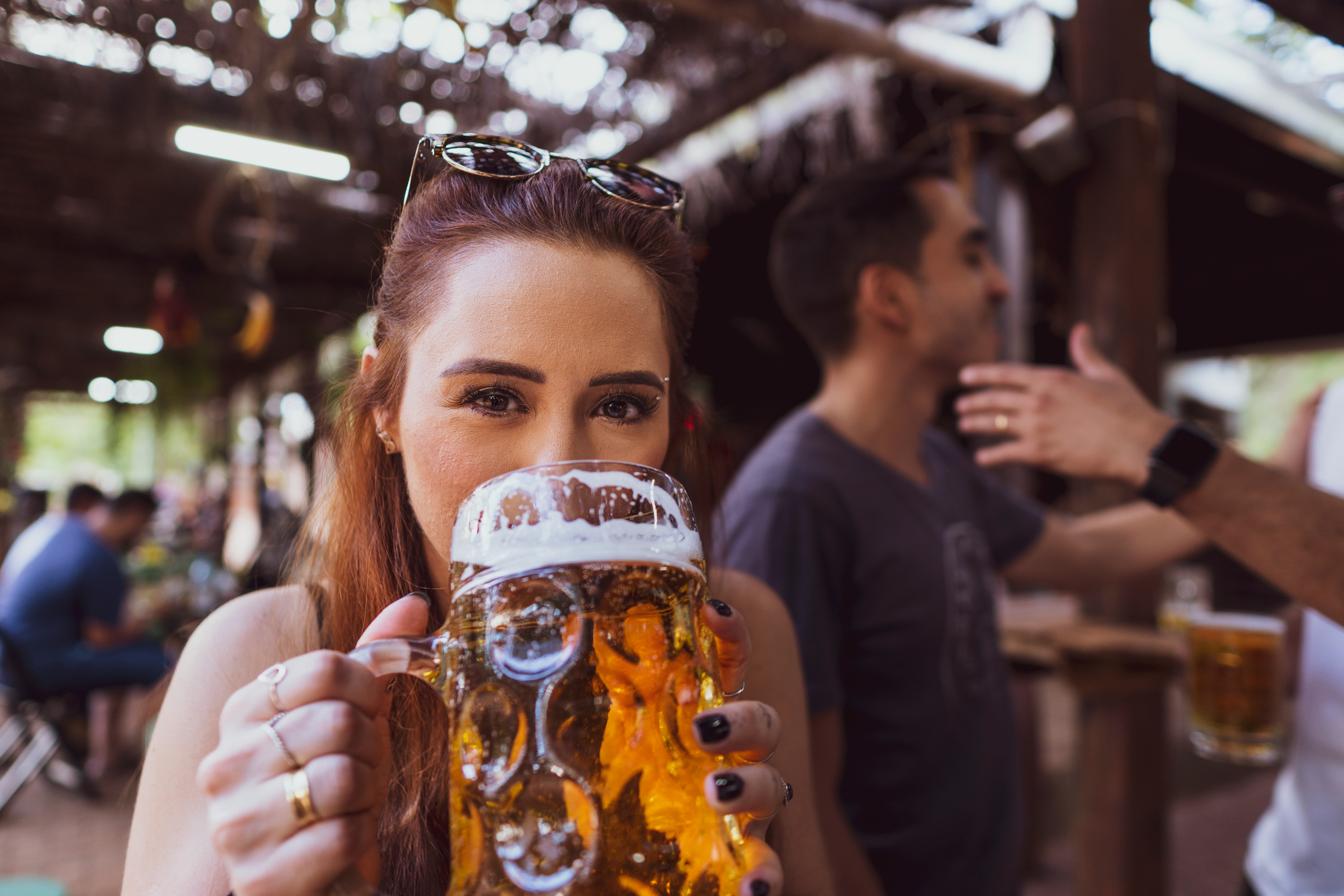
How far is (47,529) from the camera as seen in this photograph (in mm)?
4766

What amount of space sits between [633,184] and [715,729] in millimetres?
609

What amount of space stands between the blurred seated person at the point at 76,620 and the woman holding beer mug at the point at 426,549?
4.40 m

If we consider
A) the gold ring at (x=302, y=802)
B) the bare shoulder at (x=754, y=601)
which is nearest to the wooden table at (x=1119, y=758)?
the bare shoulder at (x=754, y=601)

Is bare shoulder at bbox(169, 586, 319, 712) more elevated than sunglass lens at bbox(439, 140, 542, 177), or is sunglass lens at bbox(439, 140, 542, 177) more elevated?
sunglass lens at bbox(439, 140, 542, 177)

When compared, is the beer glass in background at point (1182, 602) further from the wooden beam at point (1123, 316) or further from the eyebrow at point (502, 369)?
the eyebrow at point (502, 369)

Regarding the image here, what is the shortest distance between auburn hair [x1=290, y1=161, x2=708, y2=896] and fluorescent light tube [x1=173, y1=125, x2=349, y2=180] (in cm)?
427

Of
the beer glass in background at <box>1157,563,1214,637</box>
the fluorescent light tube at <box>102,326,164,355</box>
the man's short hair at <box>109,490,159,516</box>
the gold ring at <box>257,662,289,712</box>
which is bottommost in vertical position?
the beer glass in background at <box>1157,563,1214,637</box>

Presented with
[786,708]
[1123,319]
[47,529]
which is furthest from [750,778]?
[47,529]

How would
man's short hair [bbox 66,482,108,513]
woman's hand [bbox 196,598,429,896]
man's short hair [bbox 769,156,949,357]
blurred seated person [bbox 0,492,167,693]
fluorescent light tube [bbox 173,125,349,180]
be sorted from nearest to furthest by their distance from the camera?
woman's hand [bbox 196,598,429,896] → man's short hair [bbox 769,156,949,357] → blurred seated person [bbox 0,492,167,693] → fluorescent light tube [bbox 173,125,349,180] → man's short hair [bbox 66,482,108,513]

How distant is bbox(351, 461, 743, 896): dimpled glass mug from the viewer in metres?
0.51

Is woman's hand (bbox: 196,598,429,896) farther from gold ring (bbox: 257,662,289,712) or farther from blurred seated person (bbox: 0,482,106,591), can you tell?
blurred seated person (bbox: 0,482,106,591)

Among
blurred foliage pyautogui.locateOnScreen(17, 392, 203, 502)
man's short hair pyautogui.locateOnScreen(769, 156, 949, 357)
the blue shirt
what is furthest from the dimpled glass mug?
blurred foliage pyautogui.locateOnScreen(17, 392, 203, 502)

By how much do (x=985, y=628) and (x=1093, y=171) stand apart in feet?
5.47

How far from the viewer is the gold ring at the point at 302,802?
505 mm
